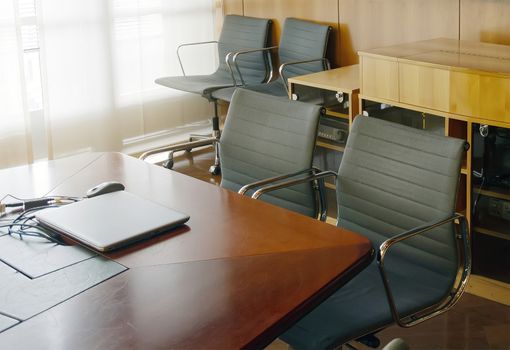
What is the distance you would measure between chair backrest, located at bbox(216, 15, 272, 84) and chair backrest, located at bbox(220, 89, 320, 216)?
236 cm

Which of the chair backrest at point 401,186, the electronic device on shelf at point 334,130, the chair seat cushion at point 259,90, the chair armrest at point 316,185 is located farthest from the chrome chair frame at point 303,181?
the chair seat cushion at point 259,90

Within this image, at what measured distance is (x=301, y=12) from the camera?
544cm

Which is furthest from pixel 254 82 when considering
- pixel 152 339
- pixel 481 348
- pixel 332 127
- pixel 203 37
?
pixel 152 339

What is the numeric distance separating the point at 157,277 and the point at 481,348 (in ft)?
5.58

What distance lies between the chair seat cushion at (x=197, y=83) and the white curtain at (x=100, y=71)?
0.38 metres

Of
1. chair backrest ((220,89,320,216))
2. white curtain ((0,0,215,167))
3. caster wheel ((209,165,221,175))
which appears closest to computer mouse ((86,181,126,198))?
chair backrest ((220,89,320,216))

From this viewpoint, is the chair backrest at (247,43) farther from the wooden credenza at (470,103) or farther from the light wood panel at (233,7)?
the wooden credenza at (470,103)

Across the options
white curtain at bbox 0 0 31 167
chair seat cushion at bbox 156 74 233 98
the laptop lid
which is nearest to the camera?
the laptop lid

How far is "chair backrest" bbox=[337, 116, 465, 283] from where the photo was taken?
2.58 metres

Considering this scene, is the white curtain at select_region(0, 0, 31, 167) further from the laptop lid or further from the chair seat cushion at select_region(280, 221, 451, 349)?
the chair seat cushion at select_region(280, 221, 451, 349)

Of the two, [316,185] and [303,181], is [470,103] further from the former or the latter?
[303,181]

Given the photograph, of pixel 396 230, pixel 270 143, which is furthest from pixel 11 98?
pixel 396 230

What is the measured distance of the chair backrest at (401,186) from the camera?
8.45 feet

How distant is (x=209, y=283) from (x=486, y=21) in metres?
2.81
